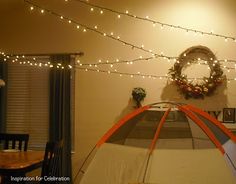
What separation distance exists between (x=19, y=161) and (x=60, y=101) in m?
1.71

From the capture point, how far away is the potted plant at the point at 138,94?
15.1 ft

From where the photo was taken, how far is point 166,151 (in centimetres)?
277

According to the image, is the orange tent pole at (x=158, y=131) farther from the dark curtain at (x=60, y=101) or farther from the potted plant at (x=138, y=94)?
the dark curtain at (x=60, y=101)

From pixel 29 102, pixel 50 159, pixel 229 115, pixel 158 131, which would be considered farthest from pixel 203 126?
pixel 29 102

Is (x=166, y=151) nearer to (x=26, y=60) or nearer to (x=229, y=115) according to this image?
(x=229, y=115)

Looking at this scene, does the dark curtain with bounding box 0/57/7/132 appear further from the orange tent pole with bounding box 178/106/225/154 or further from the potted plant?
the orange tent pole with bounding box 178/106/225/154

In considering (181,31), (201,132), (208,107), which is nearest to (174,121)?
(201,132)

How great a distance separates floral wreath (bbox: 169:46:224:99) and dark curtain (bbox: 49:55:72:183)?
1.49m

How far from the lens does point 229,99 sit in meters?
4.57

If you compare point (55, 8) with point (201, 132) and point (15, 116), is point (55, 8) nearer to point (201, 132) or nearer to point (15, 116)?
point (15, 116)

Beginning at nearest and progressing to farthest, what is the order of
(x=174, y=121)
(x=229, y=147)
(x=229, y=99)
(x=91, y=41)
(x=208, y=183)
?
1. (x=208, y=183)
2. (x=229, y=147)
3. (x=174, y=121)
4. (x=229, y=99)
5. (x=91, y=41)

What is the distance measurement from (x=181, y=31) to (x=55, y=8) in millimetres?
1857

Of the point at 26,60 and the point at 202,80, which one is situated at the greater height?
the point at 26,60

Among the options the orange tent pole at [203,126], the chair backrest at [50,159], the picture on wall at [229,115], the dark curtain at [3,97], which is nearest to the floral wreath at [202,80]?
the picture on wall at [229,115]
